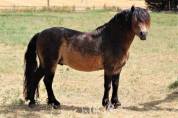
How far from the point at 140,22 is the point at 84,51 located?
122cm

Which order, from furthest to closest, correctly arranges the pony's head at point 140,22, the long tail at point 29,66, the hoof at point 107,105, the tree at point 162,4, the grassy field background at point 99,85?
1. the tree at point 162,4
2. the long tail at point 29,66
3. the hoof at point 107,105
4. the grassy field background at point 99,85
5. the pony's head at point 140,22

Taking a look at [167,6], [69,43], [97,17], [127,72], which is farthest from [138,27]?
[167,6]

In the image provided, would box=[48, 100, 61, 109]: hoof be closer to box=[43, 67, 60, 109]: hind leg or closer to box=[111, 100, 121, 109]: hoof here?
box=[43, 67, 60, 109]: hind leg

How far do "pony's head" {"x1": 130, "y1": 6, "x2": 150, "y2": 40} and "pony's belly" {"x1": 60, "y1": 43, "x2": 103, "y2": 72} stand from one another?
90cm

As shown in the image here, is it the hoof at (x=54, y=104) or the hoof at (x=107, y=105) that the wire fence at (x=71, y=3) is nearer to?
the hoof at (x=54, y=104)

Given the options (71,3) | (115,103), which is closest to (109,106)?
(115,103)

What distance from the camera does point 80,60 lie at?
927cm

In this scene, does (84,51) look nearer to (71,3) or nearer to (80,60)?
(80,60)

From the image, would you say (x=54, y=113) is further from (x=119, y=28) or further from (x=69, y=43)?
(x=119, y=28)

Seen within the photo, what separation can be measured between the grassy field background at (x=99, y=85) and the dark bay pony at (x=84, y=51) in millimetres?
499

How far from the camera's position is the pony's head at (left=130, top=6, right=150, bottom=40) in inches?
340

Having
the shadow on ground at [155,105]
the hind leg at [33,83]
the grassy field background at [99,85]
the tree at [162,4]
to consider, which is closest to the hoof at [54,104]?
the grassy field background at [99,85]

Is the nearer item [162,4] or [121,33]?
[121,33]

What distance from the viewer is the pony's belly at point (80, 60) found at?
9188mm
